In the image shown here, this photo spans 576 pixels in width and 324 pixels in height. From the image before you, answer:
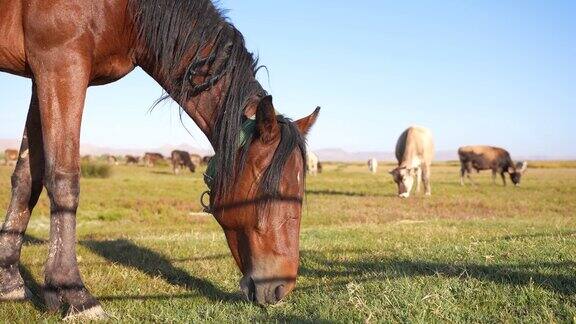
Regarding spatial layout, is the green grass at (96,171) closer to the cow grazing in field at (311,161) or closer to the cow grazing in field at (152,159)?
the cow grazing in field at (311,161)

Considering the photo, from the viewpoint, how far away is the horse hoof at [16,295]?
→ 3854 millimetres

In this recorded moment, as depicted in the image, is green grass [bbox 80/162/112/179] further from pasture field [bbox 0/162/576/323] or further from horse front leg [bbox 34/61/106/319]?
horse front leg [bbox 34/61/106/319]

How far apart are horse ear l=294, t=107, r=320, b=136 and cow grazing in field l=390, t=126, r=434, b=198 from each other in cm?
1932

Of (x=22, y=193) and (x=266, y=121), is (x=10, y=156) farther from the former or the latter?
(x=266, y=121)

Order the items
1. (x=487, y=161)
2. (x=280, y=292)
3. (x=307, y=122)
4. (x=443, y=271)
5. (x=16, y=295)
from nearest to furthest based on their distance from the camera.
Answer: (x=280, y=292)
(x=307, y=122)
(x=16, y=295)
(x=443, y=271)
(x=487, y=161)

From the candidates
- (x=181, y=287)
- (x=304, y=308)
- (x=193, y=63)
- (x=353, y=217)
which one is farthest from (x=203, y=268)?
(x=353, y=217)

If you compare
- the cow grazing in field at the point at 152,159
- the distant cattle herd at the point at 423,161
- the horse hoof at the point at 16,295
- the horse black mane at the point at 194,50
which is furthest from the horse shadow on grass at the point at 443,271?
the cow grazing in field at the point at 152,159

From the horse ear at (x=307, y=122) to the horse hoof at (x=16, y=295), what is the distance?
2.43m

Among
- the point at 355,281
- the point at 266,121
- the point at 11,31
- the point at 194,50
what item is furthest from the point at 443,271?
the point at 11,31

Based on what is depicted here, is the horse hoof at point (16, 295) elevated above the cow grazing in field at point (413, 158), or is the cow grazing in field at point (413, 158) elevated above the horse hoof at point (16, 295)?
the cow grazing in field at point (413, 158)

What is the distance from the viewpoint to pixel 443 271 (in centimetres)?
412

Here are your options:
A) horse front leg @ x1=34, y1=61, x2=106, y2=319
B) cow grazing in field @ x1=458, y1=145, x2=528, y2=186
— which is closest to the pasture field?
horse front leg @ x1=34, y1=61, x2=106, y2=319

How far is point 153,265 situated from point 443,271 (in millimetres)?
2935

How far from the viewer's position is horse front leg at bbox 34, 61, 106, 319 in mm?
3223
